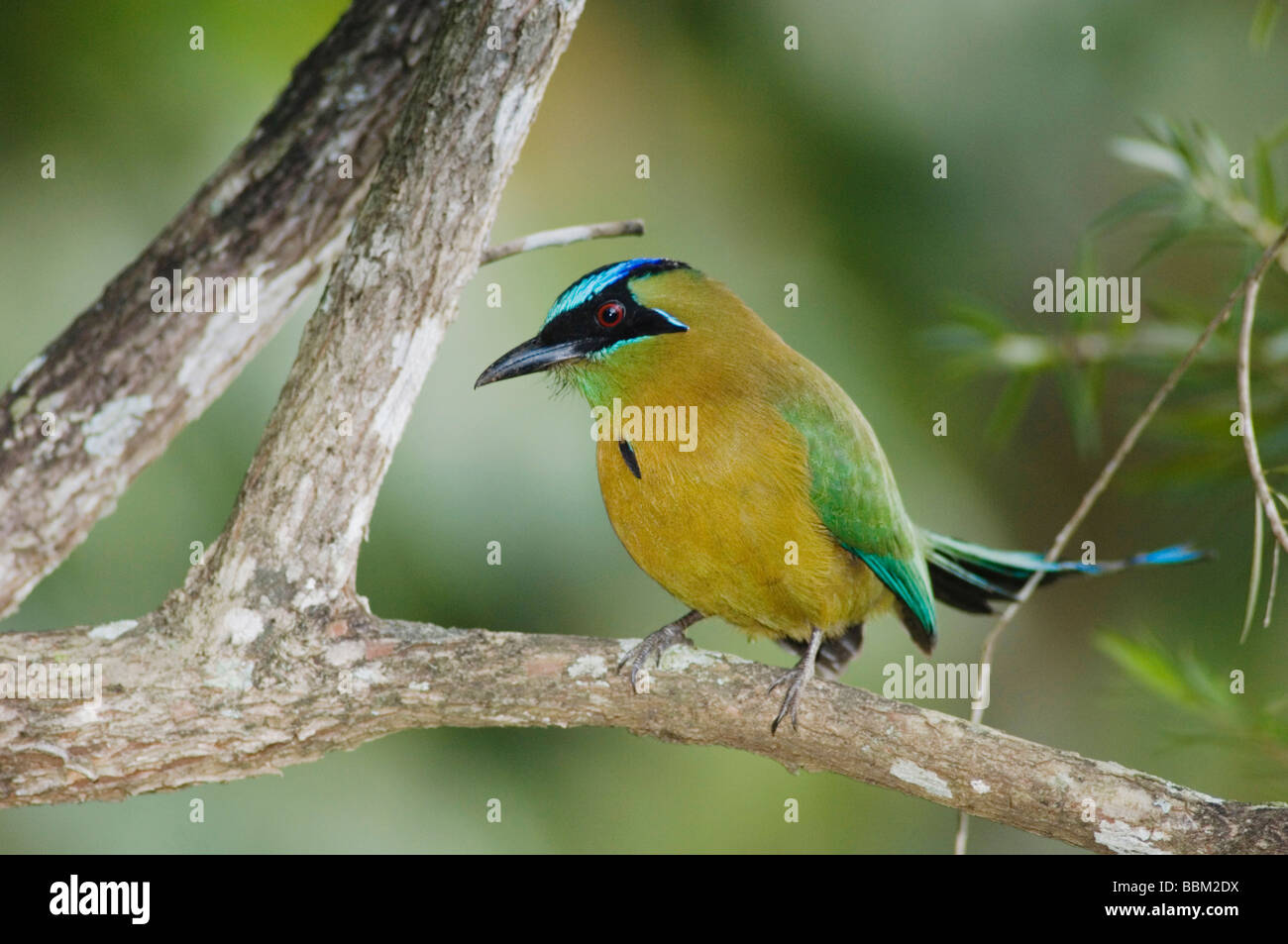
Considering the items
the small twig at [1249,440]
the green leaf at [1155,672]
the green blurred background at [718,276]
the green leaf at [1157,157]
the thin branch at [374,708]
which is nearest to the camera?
the small twig at [1249,440]

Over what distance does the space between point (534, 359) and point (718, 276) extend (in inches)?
108

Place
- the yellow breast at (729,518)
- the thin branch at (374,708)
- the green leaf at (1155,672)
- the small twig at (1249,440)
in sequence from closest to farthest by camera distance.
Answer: the small twig at (1249,440)
the thin branch at (374,708)
the yellow breast at (729,518)
the green leaf at (1155,672)

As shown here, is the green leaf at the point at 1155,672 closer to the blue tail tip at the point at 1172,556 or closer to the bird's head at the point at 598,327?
the blue tail tip at the point at 1172,556

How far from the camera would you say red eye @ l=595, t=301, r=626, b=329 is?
11.6ft

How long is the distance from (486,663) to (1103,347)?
2.57 meters

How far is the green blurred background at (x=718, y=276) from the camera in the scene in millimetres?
5355

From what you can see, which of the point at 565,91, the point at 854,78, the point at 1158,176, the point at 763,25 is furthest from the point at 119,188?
the point at 1158,176

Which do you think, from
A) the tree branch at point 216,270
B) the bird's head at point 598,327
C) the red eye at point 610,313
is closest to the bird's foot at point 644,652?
the bird's head at point 598,327

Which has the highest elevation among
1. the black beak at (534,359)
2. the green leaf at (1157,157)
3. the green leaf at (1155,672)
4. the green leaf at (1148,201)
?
the green leaf at (1157,157)

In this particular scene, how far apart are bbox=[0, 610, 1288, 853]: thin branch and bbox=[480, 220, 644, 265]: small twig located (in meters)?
1.01

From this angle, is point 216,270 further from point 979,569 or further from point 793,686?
point 979,569

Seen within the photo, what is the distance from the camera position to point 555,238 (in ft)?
11.5

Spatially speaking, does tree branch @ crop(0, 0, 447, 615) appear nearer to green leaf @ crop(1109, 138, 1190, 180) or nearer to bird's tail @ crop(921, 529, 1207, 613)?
bird's tail @ crop(921, 529, 1207, 613)

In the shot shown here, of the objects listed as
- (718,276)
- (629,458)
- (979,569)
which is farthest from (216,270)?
(718,276)
